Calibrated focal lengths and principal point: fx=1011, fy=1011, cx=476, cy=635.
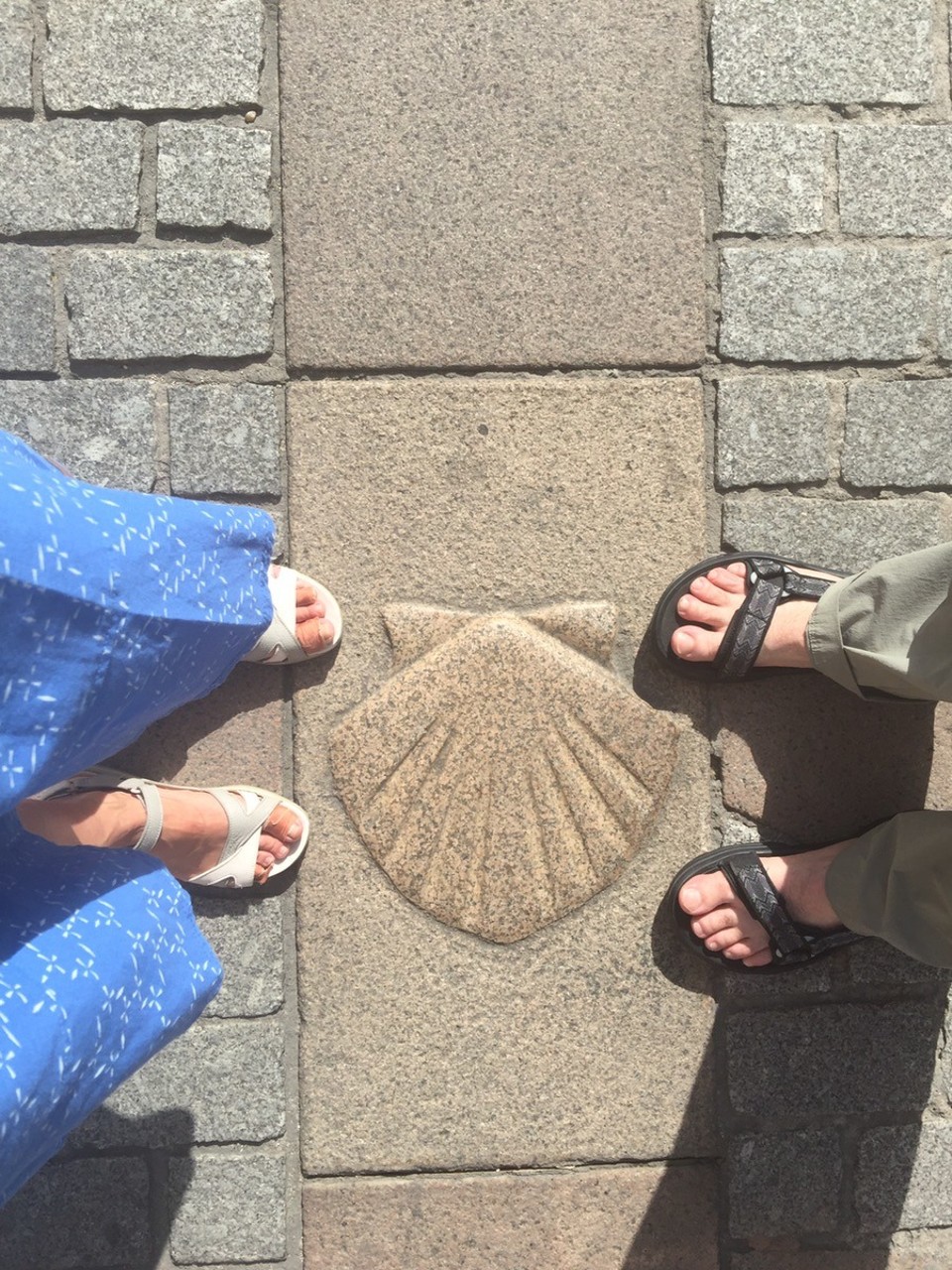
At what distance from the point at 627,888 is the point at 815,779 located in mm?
427

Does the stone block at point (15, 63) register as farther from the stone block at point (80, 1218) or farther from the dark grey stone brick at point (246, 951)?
the stone block at point (80, 1218)

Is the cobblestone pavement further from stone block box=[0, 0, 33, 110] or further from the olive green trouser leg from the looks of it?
the olive green trouser leg

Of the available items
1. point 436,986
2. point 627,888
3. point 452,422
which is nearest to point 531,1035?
point 436,986

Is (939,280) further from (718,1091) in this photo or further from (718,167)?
(718,1091)

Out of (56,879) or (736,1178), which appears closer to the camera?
(56,879)

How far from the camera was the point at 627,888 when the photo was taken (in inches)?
78.1

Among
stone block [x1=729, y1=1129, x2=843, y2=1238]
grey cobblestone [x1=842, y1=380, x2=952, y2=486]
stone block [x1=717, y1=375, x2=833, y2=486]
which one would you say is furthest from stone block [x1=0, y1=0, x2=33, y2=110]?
stone block [x1=729, y1=1129, x2=843, y2=1238]

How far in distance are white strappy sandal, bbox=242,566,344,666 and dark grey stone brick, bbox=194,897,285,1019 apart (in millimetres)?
471

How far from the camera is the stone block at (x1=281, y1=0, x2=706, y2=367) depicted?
197cm

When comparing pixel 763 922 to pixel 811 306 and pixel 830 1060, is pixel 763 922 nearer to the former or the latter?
pixel 830 1060

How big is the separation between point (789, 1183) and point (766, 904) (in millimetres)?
563

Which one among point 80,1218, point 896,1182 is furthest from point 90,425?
point 896,1182

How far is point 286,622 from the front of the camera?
1.87 meters

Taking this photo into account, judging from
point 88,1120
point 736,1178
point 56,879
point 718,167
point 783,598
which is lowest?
point 736,1178
